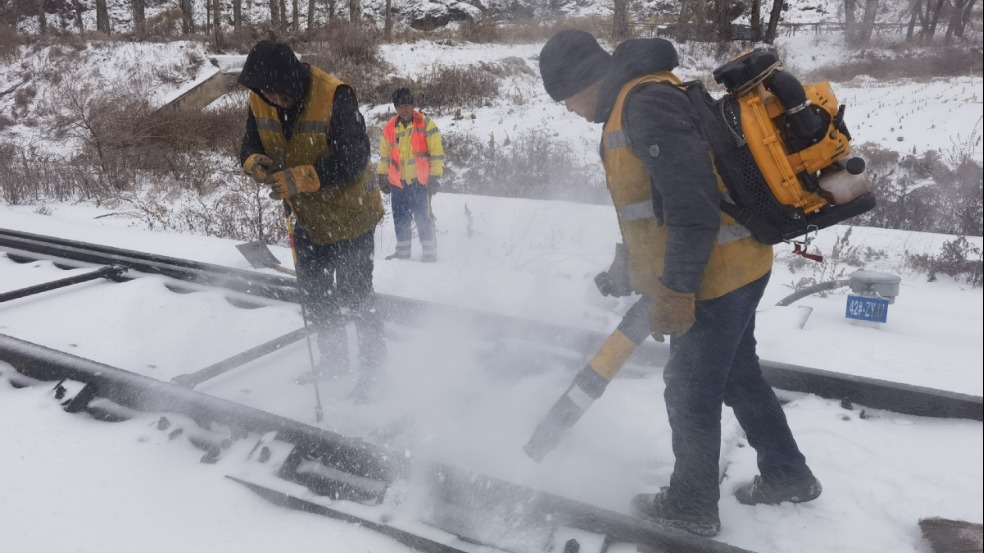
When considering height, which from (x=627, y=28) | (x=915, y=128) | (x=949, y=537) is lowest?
(x=949, y=537)

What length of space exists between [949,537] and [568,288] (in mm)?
3940

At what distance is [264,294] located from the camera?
537 centimetres

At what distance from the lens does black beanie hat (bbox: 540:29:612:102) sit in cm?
240

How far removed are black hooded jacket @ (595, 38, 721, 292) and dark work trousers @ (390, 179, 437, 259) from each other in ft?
18.9

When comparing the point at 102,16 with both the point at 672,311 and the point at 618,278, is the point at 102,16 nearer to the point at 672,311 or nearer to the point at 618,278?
the point at 618,278

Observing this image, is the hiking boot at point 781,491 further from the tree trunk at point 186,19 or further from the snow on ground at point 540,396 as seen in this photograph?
the tree trunk at point 186,19

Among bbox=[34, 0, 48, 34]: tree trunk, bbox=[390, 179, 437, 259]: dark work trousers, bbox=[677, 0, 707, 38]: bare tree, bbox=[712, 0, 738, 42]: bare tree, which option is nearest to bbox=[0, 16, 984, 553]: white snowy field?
bbox=[390, 179, 437, 259]: dark work trousers

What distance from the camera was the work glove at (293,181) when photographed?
10.8 feet

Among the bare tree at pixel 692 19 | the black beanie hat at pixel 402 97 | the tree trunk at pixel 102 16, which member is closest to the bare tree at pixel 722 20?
the bare tree at pixel 692 19

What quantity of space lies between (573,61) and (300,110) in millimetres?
1682

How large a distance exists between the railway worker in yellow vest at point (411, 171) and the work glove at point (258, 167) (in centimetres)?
438

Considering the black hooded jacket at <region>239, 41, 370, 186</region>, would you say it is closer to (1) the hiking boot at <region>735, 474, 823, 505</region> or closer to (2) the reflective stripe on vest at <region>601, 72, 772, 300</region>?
(2) the reflective stripe on vest at <region>601, 72, 772, 300</region>

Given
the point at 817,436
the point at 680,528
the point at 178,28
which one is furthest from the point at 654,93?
the point at 178,28

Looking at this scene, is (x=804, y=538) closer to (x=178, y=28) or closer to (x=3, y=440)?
(x=3, y=440)
